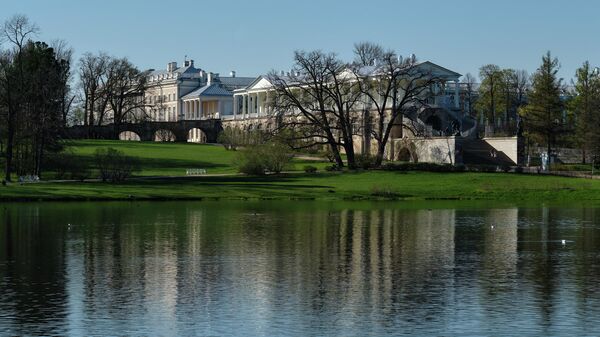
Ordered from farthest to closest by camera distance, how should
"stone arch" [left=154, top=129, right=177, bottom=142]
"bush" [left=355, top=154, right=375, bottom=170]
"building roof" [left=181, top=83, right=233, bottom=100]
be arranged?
Answer: "building roof" [left=181, top=83, right=233, bottom=100]
"stone arch" [left=154, top=129, right=177, bottom=142]
"bush" [left=355, top=154, right=375, bottom=170]

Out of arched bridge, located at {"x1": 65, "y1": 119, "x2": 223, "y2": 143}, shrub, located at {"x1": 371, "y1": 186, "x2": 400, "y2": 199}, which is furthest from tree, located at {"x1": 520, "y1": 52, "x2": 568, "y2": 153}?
arched bridge, located at {"x1": 65, "y1": 119, "x2": 223, "y2": 143}

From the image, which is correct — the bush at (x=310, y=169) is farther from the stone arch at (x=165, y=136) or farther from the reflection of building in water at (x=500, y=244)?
the stone arch at (x=165, y=136)

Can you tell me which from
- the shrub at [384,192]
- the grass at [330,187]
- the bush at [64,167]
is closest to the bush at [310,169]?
the grass at [330,187]

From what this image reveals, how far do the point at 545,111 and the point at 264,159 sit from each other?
36.5 meters

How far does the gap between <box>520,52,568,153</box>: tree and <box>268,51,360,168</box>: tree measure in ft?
67.3

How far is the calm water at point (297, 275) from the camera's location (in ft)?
102

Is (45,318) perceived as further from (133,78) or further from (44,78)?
(133,78)

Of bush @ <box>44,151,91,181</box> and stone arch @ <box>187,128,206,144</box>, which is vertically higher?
stone arch @ <box>187,128,206,144</box>

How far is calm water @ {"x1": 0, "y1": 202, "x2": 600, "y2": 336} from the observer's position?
1225 inches

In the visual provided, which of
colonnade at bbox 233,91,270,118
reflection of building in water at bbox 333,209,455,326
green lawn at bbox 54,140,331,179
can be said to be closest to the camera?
reflection of building in water at bbox 333,209,455,326

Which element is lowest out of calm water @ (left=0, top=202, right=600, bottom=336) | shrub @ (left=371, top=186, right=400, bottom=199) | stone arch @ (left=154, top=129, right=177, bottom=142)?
calm water @ (left=0, top=202, right=600, bottom=336)

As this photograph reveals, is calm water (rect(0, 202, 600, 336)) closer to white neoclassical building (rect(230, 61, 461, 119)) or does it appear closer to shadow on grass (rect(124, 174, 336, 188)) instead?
shadow on grass (rect(124, 174, 336, 188))

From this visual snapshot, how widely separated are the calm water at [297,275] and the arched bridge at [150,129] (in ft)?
271

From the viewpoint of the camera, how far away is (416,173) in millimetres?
100812
